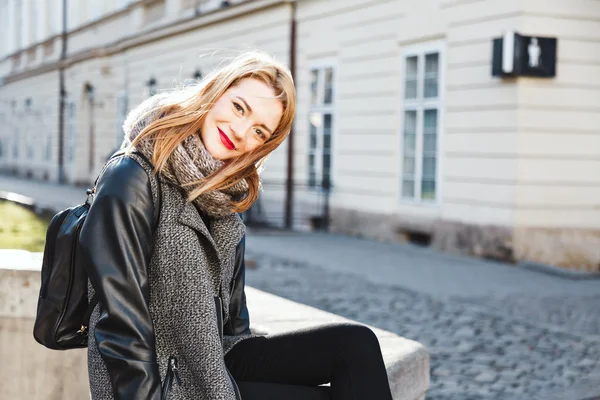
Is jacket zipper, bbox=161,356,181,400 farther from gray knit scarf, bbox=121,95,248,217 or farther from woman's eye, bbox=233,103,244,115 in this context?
woman's eye, bbox=233,103,244,115

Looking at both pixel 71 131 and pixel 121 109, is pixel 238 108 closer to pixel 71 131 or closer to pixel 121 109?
pixel 121 109

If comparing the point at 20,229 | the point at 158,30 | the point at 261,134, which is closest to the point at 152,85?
the point at 158,30

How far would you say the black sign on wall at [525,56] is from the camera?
10.6 m

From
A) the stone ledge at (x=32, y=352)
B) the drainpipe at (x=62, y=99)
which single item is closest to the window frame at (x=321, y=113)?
the stone ledge at (x=32, y=352)

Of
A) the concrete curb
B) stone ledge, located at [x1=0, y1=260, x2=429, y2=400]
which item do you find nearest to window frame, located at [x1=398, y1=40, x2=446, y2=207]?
the concrete curb

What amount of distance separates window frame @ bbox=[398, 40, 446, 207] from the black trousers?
9.53 m

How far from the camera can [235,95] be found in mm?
2619

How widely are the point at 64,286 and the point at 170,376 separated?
14.5 inches

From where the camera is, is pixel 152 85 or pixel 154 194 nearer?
pixel 154 194

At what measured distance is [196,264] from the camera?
Result: 2377 mm

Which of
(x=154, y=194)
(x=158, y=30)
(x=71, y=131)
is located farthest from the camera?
(x=71, y=131)

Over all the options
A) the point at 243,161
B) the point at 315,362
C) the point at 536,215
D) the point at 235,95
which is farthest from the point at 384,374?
the point at 536,215

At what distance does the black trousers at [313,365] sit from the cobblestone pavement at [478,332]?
7.70 ft

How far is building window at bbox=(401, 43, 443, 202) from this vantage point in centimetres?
1224
